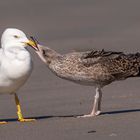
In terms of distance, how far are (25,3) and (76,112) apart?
35.0ft

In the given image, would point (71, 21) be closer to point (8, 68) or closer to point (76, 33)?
point (76, 33)

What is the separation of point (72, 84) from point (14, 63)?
126 inches

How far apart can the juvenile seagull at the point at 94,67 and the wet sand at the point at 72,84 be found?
0.41 meters

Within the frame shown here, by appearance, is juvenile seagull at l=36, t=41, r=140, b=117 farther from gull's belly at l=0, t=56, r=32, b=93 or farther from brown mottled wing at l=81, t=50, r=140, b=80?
gull's belly at l=0, t=56, r=32, b=93

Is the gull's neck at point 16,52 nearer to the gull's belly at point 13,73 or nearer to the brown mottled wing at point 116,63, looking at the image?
the gull's belly at point 13,73

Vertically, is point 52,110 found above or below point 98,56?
below

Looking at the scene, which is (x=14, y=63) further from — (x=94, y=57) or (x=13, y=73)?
(x=94, y=57)

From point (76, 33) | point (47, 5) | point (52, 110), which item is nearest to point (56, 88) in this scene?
point (52, 110)

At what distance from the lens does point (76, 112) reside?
10742mm

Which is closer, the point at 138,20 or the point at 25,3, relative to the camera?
the point at 138,20

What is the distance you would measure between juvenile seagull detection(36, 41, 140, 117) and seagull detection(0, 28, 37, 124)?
1.46 feet

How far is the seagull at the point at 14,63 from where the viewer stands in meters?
10.2

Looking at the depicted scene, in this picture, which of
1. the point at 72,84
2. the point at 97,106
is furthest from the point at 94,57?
the point at 72,84

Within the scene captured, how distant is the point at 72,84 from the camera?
13375 mm
